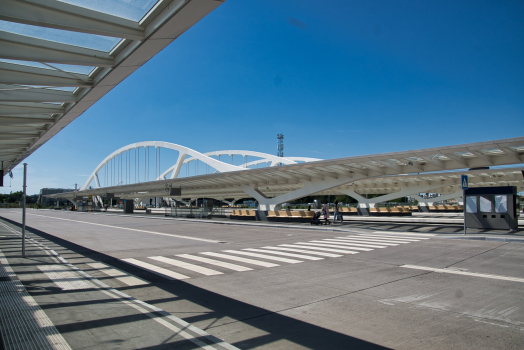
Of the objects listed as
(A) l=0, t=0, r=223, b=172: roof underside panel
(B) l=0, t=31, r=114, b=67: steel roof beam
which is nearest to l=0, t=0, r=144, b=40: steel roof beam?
(A) l=0, t=0, r=223, b=172: roof underside panel

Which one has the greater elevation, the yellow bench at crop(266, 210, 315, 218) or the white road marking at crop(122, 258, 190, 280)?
the yellow bench at crop(266, 210, 315, 218)

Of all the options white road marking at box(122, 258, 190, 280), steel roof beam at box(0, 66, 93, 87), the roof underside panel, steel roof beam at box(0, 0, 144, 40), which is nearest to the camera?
steel roof beam at box(0, 0, 144, 40)

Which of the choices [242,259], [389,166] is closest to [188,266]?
[242,259]

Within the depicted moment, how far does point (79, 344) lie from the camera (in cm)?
407

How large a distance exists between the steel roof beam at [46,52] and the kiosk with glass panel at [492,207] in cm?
1857

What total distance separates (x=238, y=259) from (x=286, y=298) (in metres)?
4.45

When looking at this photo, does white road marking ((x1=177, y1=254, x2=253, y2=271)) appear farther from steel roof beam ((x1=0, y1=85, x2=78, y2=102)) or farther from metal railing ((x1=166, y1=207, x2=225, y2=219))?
metal railing ((x1=166, y1=207, x2=225, y2=219))

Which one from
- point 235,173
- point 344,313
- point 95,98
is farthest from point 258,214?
point 344,313

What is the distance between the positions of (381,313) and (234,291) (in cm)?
284

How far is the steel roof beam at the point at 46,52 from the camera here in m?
6.09

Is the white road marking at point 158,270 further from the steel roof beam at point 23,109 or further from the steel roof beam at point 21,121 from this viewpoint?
the steel roof beam at point 21,121

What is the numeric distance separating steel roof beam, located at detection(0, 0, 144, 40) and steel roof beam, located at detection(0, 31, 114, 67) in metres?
1.19

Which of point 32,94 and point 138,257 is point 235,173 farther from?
point 32,94

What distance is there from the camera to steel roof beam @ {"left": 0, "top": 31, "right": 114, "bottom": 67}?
6.09 m
